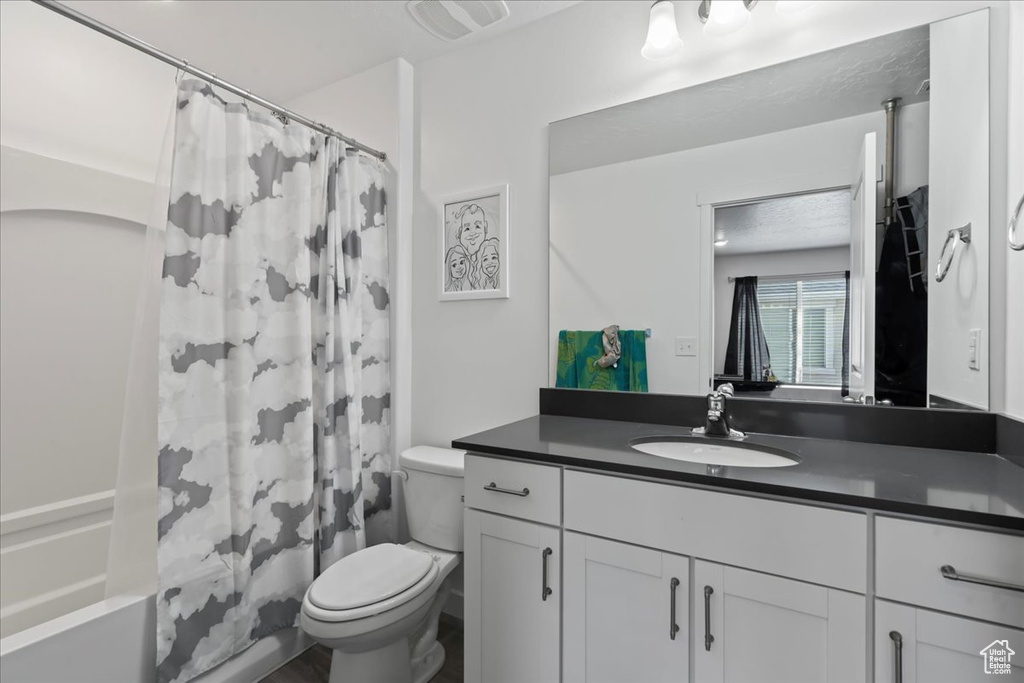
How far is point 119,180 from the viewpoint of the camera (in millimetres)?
2117

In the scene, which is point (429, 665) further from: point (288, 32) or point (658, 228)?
point (288, 32)

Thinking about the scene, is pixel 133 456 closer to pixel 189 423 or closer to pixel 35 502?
pixel 189 423

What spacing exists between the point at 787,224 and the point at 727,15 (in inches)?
27.3

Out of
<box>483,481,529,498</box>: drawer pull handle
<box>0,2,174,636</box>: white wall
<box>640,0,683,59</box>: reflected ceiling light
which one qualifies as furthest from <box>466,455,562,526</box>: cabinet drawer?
<box>0,2,174,636</box>: white wall

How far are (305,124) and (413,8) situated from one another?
63 cm

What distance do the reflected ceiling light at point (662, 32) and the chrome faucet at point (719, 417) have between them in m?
1.16

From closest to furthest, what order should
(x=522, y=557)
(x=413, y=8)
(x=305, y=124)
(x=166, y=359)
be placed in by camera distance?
(x=522, y=557), (x=166, y=359), (x=413, y=8), (x=305, y=124)

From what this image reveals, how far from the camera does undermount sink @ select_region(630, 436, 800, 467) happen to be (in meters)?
1.33

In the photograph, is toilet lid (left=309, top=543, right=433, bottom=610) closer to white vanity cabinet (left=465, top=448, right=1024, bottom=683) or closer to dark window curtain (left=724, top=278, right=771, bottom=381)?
white vanity cabinet (left=465, top=448, right=1024, bottom=683)

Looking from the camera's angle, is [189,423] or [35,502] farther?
[35,502]

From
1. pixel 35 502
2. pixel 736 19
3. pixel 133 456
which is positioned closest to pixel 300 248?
pixel 133 456

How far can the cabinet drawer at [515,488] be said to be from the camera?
49.6 inches

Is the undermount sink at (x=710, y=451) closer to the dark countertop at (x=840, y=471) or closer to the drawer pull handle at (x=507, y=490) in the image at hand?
the dark countertop at (x=840, y=471)

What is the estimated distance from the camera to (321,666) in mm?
1747
